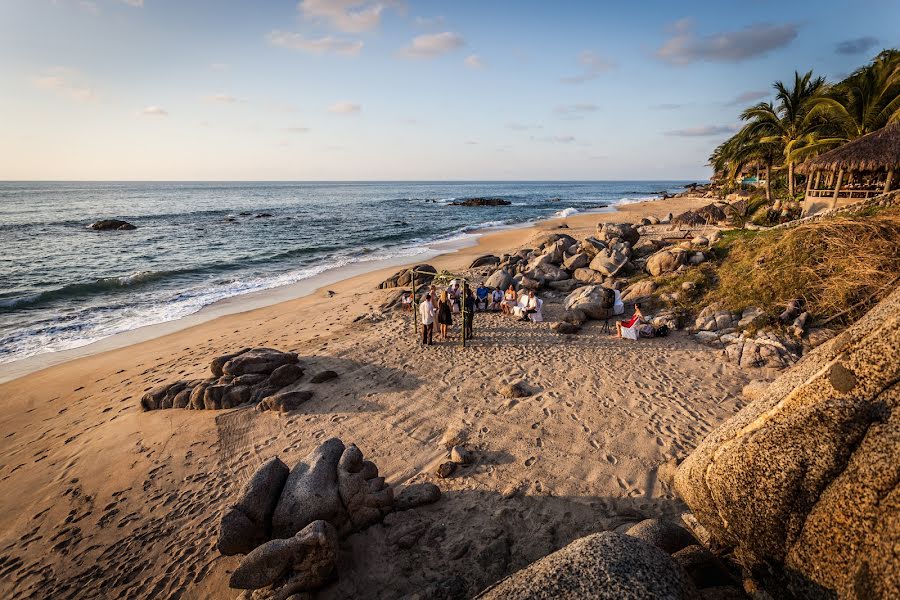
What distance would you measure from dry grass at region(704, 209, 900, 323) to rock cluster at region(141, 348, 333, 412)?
1365cm

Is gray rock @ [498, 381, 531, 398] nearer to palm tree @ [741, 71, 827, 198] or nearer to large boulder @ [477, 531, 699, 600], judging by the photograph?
large boulder @ [477, 531, 699, 600]

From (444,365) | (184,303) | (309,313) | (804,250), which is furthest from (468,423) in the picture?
(184,303)

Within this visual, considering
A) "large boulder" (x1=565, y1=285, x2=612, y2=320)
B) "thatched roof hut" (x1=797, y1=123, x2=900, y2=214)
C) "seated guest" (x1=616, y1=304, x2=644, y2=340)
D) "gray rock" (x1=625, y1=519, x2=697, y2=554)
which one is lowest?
"gray rock" (x1=625, y1=519, x2=697, y2=554)

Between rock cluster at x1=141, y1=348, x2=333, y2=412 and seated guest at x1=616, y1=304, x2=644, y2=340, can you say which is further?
seated guest at x1=616, y1=304, x2=644, y2=340

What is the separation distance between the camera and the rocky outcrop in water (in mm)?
9672

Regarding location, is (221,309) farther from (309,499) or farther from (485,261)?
(309,499)

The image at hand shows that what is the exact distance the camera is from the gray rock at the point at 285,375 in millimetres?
10453

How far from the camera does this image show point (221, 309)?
61.9ft

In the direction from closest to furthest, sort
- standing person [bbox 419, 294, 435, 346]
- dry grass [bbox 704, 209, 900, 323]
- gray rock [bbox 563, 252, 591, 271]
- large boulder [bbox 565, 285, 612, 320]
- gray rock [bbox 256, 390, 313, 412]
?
gray rock [bbox 256, 390, 313, 412] → dry grass [bbox 704, 209, 900, 323] → standing person [bbox 419, 294, 435, 346] → large boulder [bbox 565, 285, 612, 320] → gray rock [bbox 563, 252, 591, 271]

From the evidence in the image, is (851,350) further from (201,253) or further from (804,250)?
(201,253)

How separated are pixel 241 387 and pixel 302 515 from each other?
17.8 ft

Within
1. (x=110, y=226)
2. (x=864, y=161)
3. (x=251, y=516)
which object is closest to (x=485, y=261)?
(x=864, y=161)

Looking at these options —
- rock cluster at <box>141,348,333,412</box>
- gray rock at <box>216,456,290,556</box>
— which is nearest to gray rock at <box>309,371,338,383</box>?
rock cluster at <box>141,348,333,412</box>

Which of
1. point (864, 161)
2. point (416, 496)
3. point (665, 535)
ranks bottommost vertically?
point (416, 496)
